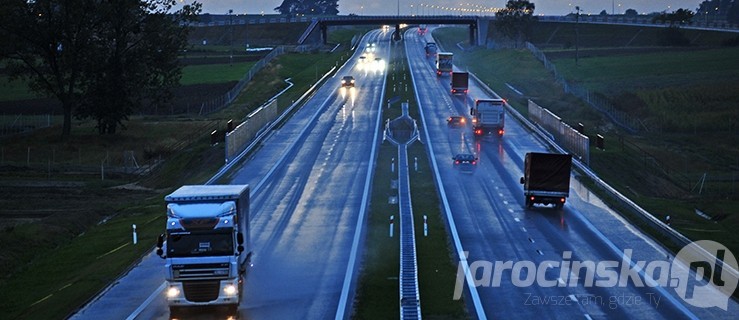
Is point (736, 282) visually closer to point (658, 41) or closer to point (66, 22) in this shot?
point (66, 22)

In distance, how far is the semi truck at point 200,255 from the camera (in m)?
28.0

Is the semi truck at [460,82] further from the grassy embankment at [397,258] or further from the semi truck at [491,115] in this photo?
the grassy embankment at [397,258]

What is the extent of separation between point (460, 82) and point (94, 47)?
39.9 m

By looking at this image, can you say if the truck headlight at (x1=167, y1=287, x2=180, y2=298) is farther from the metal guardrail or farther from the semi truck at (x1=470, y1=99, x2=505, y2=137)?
the semi truck at (x1=470, y1=99, x2=505, y2=137)

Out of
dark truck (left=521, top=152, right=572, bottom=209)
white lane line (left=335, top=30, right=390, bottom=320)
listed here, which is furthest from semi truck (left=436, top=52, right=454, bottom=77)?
dark truck (left=521, top=152, right=572, bottom=209)

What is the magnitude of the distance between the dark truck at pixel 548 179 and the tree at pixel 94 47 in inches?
1881

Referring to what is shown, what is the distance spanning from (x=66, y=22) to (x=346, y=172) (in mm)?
35020

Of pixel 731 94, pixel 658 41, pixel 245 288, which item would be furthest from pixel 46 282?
pixel 658 41

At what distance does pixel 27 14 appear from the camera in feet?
271

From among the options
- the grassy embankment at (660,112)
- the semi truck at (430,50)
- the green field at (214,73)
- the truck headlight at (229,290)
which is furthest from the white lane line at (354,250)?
the semi truck at (430,50)

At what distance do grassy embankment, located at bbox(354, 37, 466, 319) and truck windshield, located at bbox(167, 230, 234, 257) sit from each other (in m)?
4.62

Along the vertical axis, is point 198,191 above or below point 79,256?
above

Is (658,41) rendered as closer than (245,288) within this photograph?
No

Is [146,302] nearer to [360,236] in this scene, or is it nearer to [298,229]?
[360,236]
